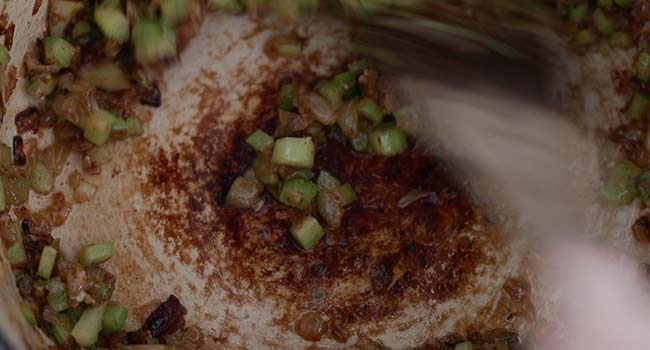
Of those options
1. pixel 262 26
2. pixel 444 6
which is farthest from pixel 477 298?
pixel 262 26

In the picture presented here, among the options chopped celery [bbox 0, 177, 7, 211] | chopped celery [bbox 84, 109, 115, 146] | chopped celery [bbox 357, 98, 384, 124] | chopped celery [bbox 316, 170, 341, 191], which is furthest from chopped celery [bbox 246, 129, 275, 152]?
chopped celery [bbox 0, 177, 7, 211]

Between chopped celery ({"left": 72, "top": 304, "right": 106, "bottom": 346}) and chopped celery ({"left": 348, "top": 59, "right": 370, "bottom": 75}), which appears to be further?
chopped celery ({"left": 348, "top": 59, "right": 370, "bottom": 75})

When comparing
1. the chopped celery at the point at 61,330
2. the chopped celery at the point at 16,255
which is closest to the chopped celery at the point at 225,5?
the chopped celery at the point at 16,255

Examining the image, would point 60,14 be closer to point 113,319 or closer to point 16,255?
point 16,255

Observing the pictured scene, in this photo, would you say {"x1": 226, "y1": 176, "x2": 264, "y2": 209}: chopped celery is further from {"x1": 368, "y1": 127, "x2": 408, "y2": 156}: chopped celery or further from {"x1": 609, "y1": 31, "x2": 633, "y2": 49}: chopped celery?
{"x1": 609, "y1": 31, "x2": 633, "y2": 49}: chopped celery

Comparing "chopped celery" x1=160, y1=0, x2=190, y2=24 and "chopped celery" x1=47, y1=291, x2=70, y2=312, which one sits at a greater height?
"chopped celery" x1=160, y1=0, x2=190, y2=24
